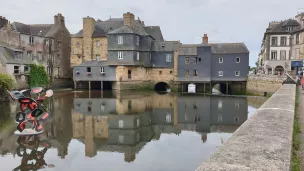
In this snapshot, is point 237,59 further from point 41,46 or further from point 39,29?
point 39,29

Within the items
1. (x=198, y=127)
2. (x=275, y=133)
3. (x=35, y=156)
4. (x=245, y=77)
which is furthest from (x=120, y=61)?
(x=275, y=133)

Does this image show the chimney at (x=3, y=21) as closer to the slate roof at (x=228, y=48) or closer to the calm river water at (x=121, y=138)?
the calm river water at (x=121, y=138)

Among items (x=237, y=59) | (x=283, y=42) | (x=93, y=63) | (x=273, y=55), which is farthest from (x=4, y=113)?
(x=283, y=42)

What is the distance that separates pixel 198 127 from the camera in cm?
1652

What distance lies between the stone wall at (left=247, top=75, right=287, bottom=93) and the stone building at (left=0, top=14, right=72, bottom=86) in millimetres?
30196

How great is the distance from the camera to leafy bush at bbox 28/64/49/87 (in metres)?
35.2

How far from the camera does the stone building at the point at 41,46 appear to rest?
34219 mm

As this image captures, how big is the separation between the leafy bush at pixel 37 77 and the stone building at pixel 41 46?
3.57ft

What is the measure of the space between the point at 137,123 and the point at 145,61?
79.8ft

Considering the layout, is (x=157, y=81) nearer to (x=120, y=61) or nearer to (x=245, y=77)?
(x=120, y=61)

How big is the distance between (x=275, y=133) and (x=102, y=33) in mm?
40642

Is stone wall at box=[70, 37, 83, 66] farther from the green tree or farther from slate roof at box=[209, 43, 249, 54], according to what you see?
slate roof at box=[209, 43, 249, 54]

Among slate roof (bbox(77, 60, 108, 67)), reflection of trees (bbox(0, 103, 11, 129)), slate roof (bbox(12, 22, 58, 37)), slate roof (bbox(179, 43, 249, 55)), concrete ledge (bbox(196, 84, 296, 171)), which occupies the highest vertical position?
slate roof (bbox(12, 22, 58, 37))

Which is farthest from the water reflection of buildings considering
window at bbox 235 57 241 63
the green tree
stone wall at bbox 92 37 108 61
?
stone wall at bbox 92 37 108 61
